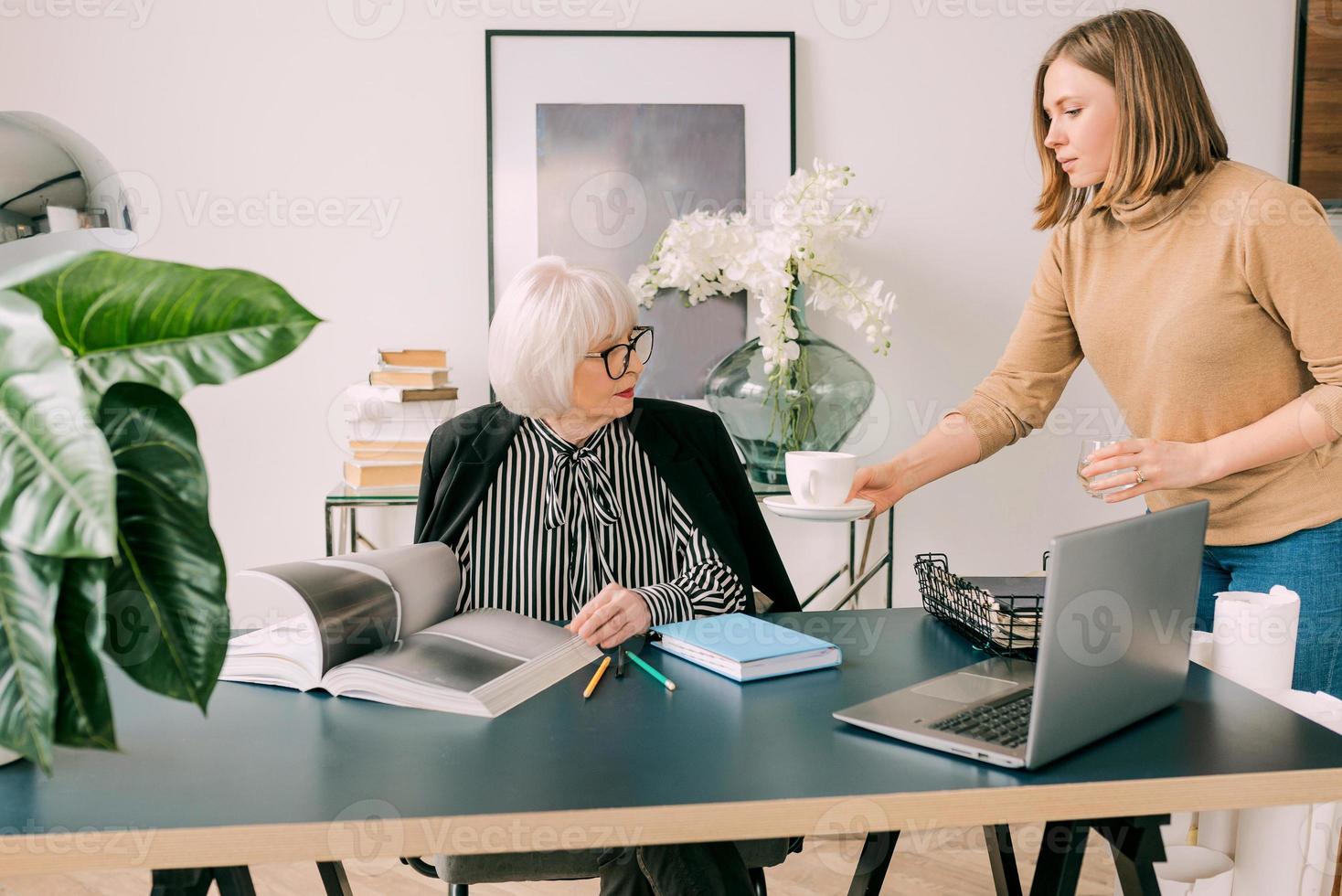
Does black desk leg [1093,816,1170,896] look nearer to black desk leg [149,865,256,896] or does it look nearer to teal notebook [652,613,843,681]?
teal notebook [652,613,843,681]

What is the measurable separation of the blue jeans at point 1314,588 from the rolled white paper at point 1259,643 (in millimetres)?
329

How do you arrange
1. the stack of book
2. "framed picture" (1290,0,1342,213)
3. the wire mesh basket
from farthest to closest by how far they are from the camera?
"framed picture" (1290,0,1342,213)
the stack of book
the wire mesh basket

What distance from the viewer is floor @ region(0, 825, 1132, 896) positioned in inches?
84.0

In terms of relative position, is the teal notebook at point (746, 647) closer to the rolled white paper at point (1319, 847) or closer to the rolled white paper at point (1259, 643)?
the rolled white paper at point (1259, 643)

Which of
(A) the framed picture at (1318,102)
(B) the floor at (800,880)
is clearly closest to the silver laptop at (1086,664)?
(B) the floor at (800,880)

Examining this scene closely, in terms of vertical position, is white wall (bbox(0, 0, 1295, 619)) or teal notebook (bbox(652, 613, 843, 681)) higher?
white wall (bbox(0, 0, 1295, 619))

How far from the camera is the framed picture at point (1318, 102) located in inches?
111

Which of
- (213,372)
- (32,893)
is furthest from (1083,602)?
(32,893)

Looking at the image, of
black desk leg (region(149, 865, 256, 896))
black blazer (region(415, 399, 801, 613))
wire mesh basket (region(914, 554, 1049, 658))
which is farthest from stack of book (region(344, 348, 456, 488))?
Result: black desk leg (region(149, 865, 256, 896))

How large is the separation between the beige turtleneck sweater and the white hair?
0.81m

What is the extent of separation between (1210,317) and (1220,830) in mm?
769

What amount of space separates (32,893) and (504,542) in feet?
4.36

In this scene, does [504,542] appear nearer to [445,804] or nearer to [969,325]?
[445,804]

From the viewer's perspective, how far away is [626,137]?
269cm
